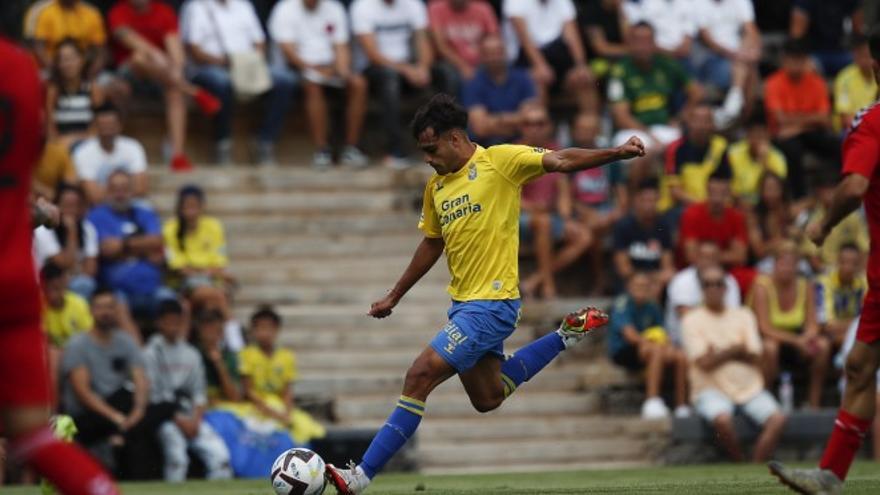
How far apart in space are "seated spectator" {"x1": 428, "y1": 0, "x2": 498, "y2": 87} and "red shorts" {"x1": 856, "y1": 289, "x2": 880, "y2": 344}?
1127 centimetres

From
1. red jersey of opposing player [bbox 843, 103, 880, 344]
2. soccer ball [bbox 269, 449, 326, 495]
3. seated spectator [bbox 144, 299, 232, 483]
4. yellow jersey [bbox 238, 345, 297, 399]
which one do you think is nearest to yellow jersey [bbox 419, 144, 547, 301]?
soccer ball [bbox 269, 449, 326, 495]

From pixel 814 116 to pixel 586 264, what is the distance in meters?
3.34

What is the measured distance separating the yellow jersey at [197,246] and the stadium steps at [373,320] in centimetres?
76

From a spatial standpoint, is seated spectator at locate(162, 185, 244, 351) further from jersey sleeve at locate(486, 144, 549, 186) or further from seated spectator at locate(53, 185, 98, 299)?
jersey sleeve at locate(486, 144, 549, 186)

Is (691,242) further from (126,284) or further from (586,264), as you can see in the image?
(126,284)

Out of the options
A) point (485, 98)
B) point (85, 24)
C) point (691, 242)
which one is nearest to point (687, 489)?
point (691, 242)

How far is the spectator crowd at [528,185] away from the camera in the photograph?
1664cm

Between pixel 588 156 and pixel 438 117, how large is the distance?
107cm

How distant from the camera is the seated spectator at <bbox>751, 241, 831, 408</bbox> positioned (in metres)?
18.0

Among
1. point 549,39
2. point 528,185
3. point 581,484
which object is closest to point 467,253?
point 581,484

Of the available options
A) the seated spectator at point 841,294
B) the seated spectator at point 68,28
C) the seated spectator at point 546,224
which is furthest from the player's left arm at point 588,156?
the seated spectator at point 68,28

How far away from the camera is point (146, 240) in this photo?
57.5 ft

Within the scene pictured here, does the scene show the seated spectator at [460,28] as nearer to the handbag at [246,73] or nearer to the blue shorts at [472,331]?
the handbag at [246,73]

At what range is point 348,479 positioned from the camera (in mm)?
10859
